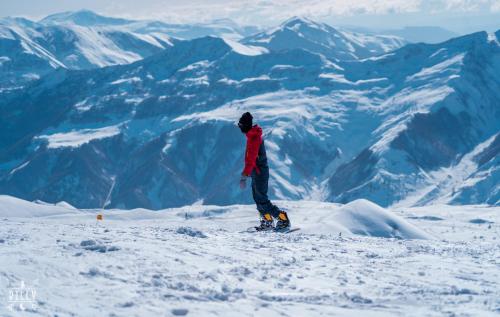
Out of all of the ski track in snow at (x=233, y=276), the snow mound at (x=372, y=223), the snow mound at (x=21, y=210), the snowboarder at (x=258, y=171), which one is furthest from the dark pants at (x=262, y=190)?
the snow mound at (x=21, y=210)

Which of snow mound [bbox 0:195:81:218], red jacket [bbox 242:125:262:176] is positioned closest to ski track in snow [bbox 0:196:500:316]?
red jacket [bbox 242:125:262:176]

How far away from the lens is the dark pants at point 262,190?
891 inches

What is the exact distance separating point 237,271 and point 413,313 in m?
4.33

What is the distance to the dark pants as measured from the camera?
74.3 feet

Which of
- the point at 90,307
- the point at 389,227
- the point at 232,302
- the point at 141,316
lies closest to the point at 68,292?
the point at 90,307

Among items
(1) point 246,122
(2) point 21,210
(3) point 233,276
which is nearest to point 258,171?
(1) point 246,122

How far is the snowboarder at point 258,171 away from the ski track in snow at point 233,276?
2839mm

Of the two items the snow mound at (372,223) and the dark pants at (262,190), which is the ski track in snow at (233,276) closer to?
the dark pants at (262,190)

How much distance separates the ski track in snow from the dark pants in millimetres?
2842

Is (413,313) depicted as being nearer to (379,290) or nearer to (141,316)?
(379,290)

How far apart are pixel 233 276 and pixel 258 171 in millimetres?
8210

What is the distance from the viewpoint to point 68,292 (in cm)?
1265

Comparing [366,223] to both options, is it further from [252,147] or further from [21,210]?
[21,210]

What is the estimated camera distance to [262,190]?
74.8ft
